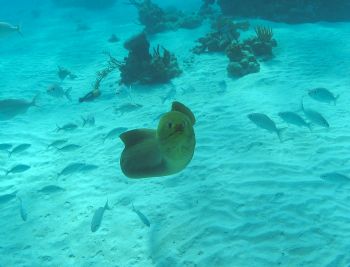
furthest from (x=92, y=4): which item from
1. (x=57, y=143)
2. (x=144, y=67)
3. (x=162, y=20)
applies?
(x=57, y=143)

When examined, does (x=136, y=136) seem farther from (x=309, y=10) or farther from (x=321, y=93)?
(x=309, y=10)

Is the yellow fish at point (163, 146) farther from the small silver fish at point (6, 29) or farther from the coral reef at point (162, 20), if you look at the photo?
the coral reef at point (162, 20)

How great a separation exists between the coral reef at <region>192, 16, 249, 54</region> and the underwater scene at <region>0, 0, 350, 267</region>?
9 cm

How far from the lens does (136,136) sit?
2.29 m

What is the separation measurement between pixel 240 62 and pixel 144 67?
139 inches

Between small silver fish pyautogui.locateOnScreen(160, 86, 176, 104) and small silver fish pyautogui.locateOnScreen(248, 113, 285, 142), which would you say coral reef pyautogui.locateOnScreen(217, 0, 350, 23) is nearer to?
small silver fish pyautogui.locateOnScreen(160, 86, 176, 104)

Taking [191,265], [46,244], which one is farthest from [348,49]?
[46,244]

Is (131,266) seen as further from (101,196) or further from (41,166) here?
(41,166)

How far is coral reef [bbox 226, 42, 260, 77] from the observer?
1088cm

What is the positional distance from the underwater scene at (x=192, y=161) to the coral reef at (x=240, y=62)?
5 cm

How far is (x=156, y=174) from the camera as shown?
2.11 meters

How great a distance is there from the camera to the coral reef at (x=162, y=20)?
62.5ft

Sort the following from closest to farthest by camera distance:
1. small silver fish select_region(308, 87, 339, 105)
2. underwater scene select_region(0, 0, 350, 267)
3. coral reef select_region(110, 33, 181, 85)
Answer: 1. underwater scene select_region(0, 0, 350, 267)
2. small silver fish select_region(308, 87, 339, 105)
3. coral reef select_region(110, 33, 181, 85)

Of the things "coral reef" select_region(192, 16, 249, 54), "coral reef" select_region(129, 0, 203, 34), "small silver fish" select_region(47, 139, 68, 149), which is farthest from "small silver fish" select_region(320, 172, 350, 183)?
"coral reef" select_region(129, 0, 203, 34)
